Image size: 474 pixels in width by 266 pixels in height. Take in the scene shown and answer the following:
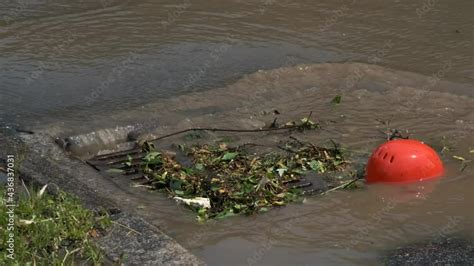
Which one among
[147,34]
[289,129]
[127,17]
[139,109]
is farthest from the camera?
[127,17]

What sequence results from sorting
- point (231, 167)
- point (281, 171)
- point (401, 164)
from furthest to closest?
point (231, 167)
point (281, 171)
point (401, 164)

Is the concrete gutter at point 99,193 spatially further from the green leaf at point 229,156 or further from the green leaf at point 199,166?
the green leaf at point 229,156

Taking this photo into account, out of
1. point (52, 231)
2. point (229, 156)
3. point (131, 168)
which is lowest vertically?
point (131, 168)

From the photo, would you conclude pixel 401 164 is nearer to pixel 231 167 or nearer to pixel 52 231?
pixel 231 167

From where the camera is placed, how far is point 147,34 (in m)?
9.15

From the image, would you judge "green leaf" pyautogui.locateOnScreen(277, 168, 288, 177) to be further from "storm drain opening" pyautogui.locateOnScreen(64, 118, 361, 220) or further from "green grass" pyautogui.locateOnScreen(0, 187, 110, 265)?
"green grass" pyautogui.locateOnScreen(0, 187, 110, 265)

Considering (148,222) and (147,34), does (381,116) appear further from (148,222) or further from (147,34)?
(147,34)

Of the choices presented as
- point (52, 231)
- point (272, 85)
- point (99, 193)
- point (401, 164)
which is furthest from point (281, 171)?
point (272, 85)

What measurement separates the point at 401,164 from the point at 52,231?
2531mm

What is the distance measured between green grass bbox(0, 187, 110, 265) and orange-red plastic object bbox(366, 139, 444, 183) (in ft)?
6.66

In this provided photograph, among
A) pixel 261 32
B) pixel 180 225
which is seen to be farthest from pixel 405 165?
pixel 261 32

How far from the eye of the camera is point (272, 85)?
772 cm

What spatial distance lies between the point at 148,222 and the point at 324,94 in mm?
3073

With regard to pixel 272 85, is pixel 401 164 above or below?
above
